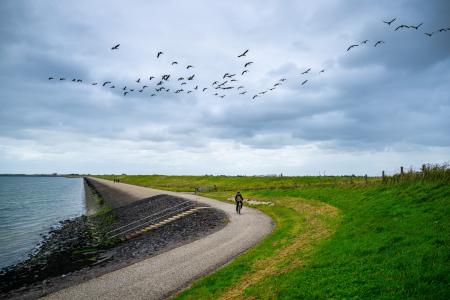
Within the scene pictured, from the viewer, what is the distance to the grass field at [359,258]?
12305mm

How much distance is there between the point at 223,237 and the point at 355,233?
1120 centimetres

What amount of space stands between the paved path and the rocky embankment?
214 centimetres

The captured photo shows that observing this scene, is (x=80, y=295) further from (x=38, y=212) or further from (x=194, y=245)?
(x=38, y=212)

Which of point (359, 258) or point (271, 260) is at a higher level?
point (359, 258)

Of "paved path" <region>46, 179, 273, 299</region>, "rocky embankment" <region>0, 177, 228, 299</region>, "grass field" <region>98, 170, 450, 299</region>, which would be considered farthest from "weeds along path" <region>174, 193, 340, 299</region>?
"rocky embankment" <region>0, 177, 228, 299</region>

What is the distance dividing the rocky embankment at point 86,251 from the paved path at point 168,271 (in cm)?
214

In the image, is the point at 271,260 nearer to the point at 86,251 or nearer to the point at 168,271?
the point at 168,271

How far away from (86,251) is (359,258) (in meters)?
25.1

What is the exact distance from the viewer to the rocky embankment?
22.3m

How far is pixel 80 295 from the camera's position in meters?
17.3

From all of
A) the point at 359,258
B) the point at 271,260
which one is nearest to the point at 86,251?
the point at 271,260

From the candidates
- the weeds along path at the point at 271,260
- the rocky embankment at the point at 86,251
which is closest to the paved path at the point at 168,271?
the weeds along path at the point at 271,260

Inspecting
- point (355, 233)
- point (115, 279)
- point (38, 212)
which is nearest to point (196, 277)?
point (115, 279)

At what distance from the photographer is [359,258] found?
15531 mm
